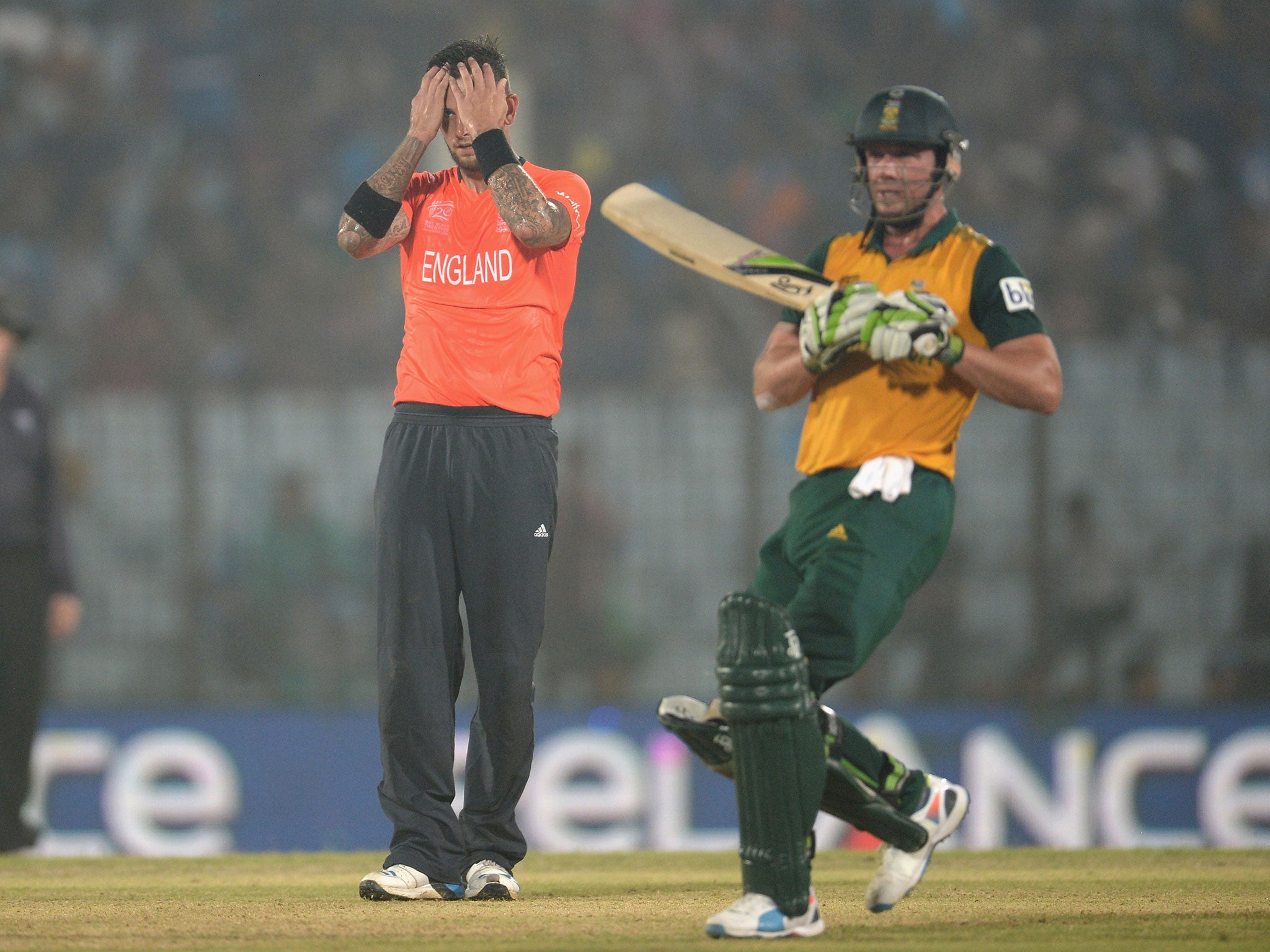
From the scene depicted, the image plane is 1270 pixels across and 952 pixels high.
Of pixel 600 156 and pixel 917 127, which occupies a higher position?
pixel 600 156

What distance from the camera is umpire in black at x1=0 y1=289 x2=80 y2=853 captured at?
21.5 ft

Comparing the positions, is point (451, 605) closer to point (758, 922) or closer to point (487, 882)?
point (487, 882)

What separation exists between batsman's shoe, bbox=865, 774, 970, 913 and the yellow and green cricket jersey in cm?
70

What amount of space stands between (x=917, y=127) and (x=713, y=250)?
625 millimetres

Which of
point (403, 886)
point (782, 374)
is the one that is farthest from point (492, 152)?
point (403, 886)

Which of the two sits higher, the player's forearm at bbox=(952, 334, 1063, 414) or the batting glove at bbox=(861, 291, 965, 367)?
the batting glove at bbox=(861, 291, 965, 367)

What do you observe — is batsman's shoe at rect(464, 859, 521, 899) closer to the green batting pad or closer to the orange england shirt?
the green batting pad

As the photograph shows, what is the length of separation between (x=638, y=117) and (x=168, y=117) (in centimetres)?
282

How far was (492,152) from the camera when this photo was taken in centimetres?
409

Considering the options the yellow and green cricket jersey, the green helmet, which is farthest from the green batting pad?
the green helmet

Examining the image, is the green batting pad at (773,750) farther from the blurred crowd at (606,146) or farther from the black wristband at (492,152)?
the blurred crowd at (606,146)

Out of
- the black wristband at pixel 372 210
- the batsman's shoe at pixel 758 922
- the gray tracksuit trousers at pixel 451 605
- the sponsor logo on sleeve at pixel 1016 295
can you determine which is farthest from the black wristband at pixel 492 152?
the batsman's shoe at pixel 758 922

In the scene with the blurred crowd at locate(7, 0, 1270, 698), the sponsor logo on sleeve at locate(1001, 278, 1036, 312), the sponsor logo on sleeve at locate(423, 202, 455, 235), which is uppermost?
the blurred crowd at locate(7, 0, 1270, 698)

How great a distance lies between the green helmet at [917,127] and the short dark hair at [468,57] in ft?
3.22
